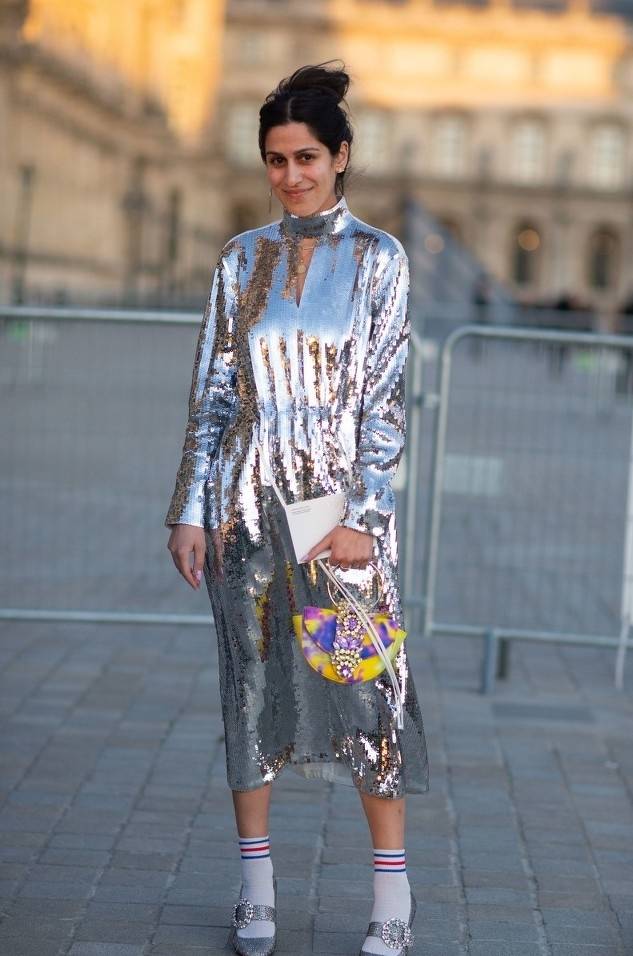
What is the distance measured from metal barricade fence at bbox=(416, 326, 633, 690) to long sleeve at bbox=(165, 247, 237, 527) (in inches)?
118

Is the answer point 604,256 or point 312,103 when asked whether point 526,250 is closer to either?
point 604,256

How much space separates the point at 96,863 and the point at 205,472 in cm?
118

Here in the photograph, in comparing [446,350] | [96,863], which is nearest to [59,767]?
[96,863]

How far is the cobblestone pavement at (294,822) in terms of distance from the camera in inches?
141

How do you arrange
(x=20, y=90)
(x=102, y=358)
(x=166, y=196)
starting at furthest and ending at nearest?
(x=166, y=196) → (x=20, y=90) → (x=102, y=358)

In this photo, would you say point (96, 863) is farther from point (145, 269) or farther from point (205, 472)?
point (145, 269)

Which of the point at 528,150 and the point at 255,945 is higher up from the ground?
the point at 528,150

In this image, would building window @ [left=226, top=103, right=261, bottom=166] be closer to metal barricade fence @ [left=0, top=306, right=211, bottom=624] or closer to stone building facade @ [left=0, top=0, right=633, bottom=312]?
stone building facade @ [left=0, top=0, right=633, bottom=312]

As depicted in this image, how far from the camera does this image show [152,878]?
12.7 ft

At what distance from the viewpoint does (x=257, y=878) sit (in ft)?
11.2

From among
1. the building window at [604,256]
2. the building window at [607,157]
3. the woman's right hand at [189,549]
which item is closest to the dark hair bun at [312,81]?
the woman's right hand at [189,549]

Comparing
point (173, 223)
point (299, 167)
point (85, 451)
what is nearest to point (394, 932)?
point (299, 167)

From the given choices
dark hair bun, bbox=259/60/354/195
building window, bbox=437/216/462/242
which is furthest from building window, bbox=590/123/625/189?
dark hair bun, bbox=259/60/354/195

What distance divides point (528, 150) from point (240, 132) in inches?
636
